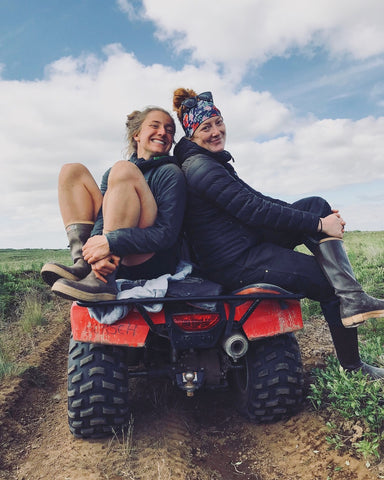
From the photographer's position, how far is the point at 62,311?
25.5 ft

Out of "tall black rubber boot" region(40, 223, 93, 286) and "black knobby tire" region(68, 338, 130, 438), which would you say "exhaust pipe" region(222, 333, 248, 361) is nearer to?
"black knobby tire" region(68, 338, 130, 438)

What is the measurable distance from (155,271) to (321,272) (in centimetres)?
127

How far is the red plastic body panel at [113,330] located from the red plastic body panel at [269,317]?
670mm

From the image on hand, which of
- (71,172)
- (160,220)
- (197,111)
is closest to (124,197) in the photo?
(160,220)

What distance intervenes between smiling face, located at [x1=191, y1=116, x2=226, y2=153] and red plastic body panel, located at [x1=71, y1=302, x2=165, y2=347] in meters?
1.55

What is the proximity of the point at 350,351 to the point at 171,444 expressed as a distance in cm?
152

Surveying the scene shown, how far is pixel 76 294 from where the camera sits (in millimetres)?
2721

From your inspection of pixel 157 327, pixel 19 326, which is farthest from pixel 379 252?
pixel 157 327

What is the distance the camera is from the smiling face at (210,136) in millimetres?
3678

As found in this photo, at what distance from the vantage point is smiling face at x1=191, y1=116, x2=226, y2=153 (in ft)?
12.1

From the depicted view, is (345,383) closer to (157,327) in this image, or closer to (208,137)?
(157,327)

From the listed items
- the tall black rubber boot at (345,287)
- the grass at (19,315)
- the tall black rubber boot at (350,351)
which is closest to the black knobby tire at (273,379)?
the tall black rubber boot at (350,351)

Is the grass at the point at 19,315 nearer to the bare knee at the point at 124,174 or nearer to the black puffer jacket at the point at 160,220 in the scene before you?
the black puffer jacket at the point at 160,220

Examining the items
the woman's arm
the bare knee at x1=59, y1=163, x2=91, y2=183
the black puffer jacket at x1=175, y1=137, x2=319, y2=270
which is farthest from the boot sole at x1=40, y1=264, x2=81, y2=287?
the black puffer jacket at x1=175, y1=137, x2=319, y2=270
